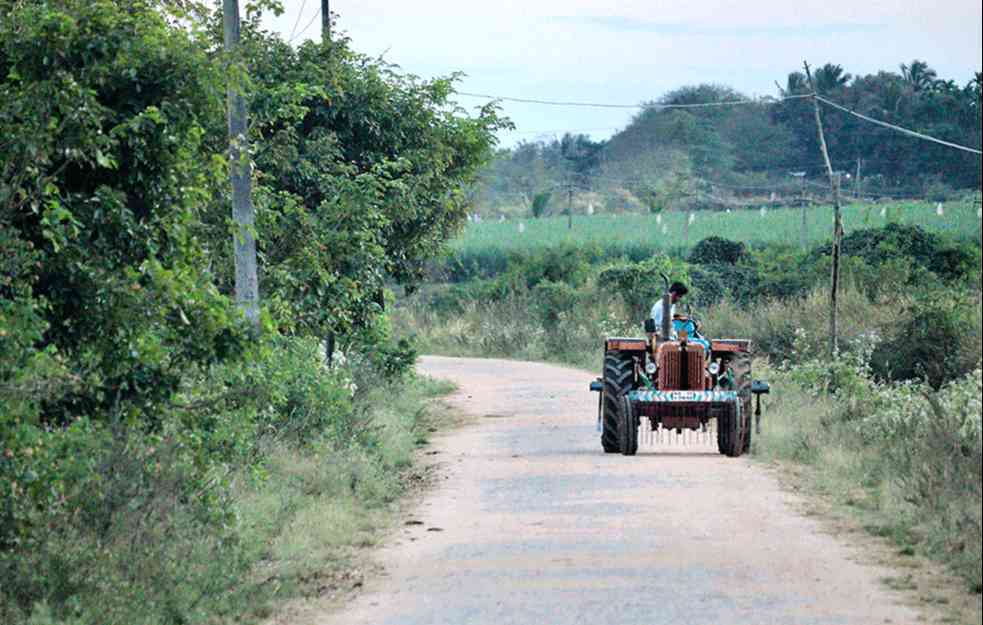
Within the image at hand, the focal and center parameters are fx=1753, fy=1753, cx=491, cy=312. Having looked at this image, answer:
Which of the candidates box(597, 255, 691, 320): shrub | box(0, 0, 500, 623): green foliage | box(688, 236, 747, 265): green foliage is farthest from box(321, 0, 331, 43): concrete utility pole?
box(688, 236, 747, 265): green foliage

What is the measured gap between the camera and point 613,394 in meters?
21.1

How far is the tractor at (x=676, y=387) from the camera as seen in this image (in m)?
20.6

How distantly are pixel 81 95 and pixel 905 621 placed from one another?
6387mm

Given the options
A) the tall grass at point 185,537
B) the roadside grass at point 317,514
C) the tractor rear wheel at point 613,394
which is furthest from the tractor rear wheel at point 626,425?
the tall grass at point 185,537

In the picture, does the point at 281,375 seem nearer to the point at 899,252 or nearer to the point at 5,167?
the point at 5,167

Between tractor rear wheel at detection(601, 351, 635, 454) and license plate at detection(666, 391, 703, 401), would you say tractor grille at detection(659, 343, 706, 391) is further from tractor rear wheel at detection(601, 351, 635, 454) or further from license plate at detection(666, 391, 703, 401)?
license plate at detection(666, 391, 703, 401)

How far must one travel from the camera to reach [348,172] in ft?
80.9

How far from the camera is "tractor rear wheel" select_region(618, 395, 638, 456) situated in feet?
68.1

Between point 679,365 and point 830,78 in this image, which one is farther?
point 830,78

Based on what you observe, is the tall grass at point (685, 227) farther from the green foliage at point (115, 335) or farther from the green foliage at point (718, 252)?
the green foliage at point (115, 335)

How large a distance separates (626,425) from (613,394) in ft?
1.61

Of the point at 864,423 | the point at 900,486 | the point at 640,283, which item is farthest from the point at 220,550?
the point at 640,283

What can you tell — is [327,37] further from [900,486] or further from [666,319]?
[900,486]

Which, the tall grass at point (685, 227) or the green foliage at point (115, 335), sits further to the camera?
the tall grass at point (685, 227)
